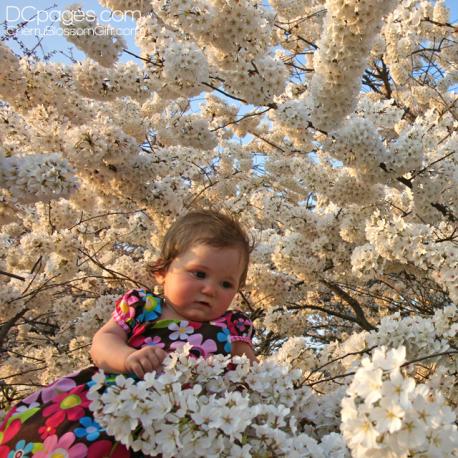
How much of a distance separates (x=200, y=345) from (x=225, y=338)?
6.1 inches

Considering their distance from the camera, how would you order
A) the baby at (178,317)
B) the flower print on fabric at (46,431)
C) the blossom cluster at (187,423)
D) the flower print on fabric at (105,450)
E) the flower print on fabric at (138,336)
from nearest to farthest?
1. the blossom cluster at (187,423)
2. the flower print on fabric at (105,450)
3. the flower print on fabric at (46,431)
4. the baby at (178,317)
5. the flower print on fabric at (138,336)

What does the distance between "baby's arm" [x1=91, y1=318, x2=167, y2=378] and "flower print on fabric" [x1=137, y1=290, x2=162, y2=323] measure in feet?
0.37

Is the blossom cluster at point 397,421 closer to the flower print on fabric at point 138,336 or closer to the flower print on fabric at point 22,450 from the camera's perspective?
the flower print on fabric at point 22,450

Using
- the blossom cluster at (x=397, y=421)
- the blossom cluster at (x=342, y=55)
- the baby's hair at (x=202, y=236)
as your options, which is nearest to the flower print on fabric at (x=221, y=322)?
the baby's hair at (x=202, y=236)

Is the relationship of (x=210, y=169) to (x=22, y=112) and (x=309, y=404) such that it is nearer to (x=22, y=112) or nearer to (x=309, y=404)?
(x=22, y=112)

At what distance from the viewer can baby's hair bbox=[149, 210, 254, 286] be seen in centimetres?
254

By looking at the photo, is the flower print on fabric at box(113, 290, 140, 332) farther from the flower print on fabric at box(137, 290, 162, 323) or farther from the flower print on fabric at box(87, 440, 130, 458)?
the flower print on fabric at box(87, 440, 130, 458)

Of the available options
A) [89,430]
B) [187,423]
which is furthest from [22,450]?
[187,423]

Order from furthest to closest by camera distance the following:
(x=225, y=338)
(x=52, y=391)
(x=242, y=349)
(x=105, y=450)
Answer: (x=242, y=349) → (x=225, y=338) → (x=52, y=391) → (x=105, y=450)

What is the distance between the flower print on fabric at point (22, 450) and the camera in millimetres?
1791

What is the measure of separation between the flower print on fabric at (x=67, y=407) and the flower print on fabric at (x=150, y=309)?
21.7 inches

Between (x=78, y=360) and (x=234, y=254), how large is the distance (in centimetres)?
373

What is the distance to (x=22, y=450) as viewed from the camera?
5.94ft

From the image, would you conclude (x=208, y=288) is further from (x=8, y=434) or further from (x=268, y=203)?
(x=268, y=203)
